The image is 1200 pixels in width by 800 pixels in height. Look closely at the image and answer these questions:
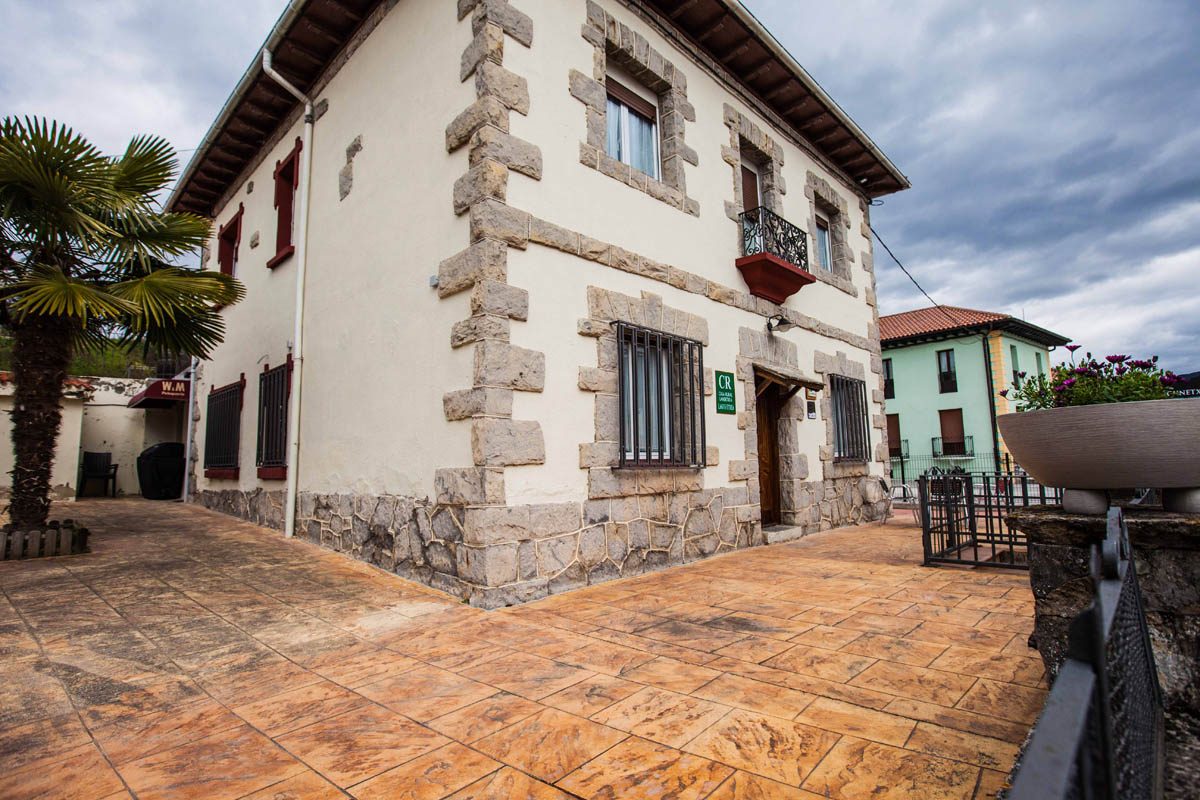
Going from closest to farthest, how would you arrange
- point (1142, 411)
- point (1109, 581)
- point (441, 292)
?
1. point (1109, 581)
2. point (1142, 411)
3. point (441, 292)

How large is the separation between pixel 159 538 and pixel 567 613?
554 cm

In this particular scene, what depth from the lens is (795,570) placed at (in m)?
5.23

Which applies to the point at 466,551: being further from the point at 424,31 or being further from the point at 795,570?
the point at 424,31

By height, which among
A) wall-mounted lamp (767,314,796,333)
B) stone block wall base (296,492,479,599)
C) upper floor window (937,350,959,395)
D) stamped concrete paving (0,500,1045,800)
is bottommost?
stamped concrete paving (0,500,1045,800)

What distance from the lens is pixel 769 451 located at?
7660mm

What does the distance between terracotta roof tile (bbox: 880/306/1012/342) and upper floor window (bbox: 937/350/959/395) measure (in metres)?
1.12

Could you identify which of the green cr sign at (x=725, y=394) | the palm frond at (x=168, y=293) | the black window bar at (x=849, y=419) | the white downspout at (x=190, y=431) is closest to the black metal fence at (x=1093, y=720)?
the green cr sign at (x=725, y=394)

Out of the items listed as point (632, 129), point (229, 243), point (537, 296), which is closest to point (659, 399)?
point (537, 296)

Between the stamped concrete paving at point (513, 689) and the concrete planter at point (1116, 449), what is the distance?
3.05ft

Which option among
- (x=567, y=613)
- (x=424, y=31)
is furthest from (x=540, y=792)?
(x=424, y=31)

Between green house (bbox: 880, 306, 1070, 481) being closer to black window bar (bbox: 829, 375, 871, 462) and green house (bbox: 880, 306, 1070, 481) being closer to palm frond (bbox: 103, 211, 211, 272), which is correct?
black window bar (bbox: 829, 375, 871, 462)

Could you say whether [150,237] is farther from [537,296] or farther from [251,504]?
[537,296]

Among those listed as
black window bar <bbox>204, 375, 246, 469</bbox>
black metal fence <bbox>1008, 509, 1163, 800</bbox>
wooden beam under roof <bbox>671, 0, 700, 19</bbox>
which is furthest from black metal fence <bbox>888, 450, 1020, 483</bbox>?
black metal fence <bbox>1008, 509, 1163, 800</bbox>

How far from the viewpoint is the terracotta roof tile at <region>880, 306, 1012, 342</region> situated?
73.5 ft
